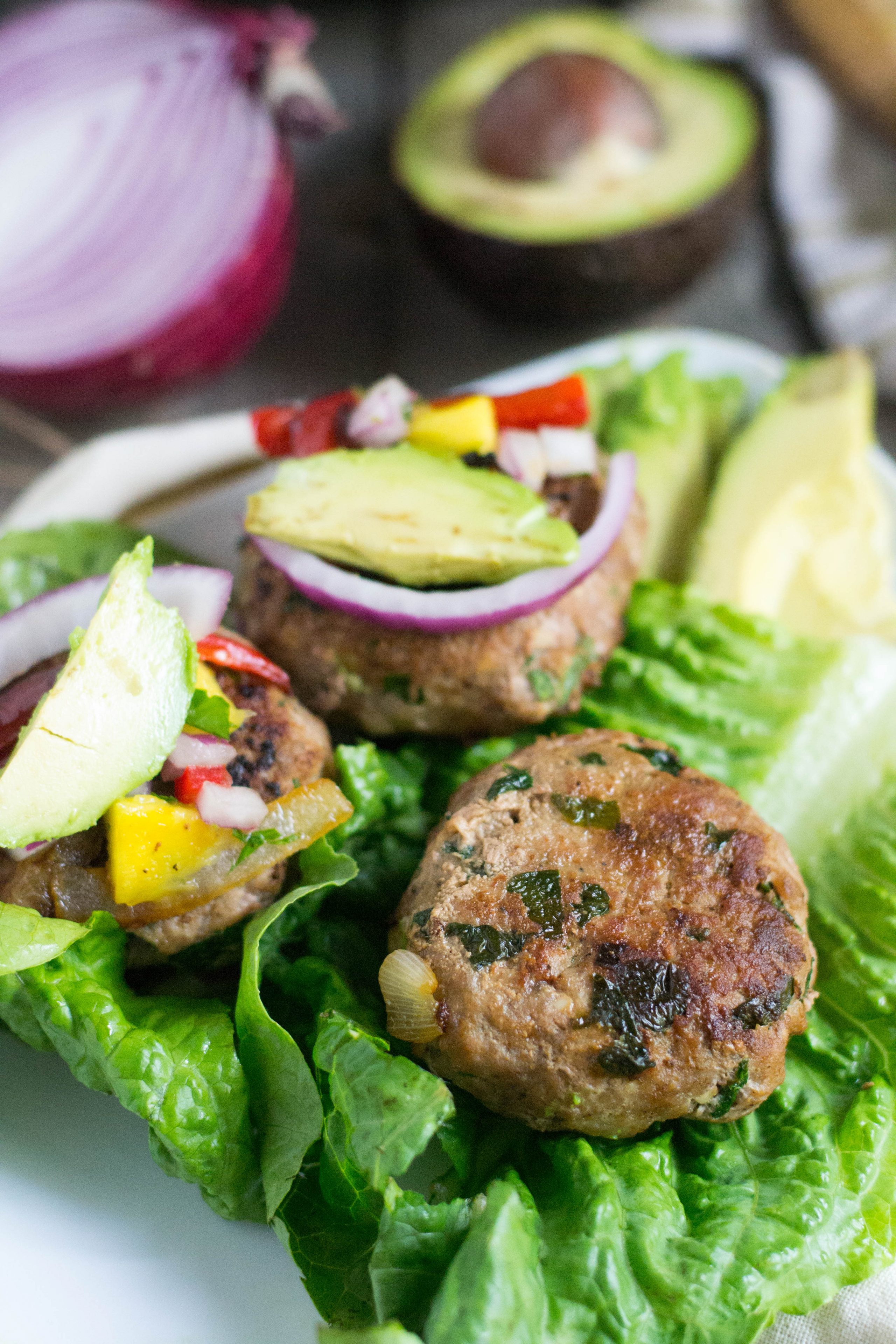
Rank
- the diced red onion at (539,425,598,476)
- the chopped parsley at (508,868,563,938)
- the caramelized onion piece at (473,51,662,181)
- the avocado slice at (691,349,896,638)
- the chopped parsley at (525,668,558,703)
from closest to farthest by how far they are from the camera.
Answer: the chopped parsley at (508,868,563,938) → the chopped parsley at (525,668,558,703) → the diced red onion at (539,425,598,476) → the avocado slice at (691,349,896,638) → the caramelized onion piece at (473,51,662,181)

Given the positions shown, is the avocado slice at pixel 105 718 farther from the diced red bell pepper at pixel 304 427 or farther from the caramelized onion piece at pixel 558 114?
the caramelized onion piece at pixel 558 114

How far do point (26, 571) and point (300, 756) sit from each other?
985mm

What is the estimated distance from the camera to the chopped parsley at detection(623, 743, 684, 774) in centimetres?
245

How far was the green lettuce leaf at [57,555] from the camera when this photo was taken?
288cm

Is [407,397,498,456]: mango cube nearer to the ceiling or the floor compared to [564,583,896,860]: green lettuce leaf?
nearer to the ceiling

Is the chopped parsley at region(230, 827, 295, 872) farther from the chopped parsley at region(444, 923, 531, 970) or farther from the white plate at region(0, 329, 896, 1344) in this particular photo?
the white plate at region(0, 329, 896, 1344)

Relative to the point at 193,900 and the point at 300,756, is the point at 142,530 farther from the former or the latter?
the point at 193,900

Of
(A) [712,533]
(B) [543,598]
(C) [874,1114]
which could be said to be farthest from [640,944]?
(A) [712,533]

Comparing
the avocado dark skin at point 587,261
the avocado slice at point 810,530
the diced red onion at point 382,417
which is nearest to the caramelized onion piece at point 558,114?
the avocado dark skin at point 587,261

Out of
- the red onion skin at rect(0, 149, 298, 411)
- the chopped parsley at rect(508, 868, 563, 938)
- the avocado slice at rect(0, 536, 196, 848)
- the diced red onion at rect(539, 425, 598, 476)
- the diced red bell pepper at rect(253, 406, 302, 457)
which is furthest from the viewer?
the red onion skin at rect(0, 149, 298, 411)

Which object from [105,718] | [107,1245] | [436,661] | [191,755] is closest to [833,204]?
[436,661]

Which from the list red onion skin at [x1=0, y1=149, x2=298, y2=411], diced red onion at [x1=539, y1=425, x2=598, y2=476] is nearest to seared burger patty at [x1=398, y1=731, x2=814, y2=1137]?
diced red onion at [x1=539, y1=425, x2=598, y2=476]

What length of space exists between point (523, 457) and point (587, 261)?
1.95 metres

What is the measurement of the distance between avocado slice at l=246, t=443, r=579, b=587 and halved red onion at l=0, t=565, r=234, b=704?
0.18m
